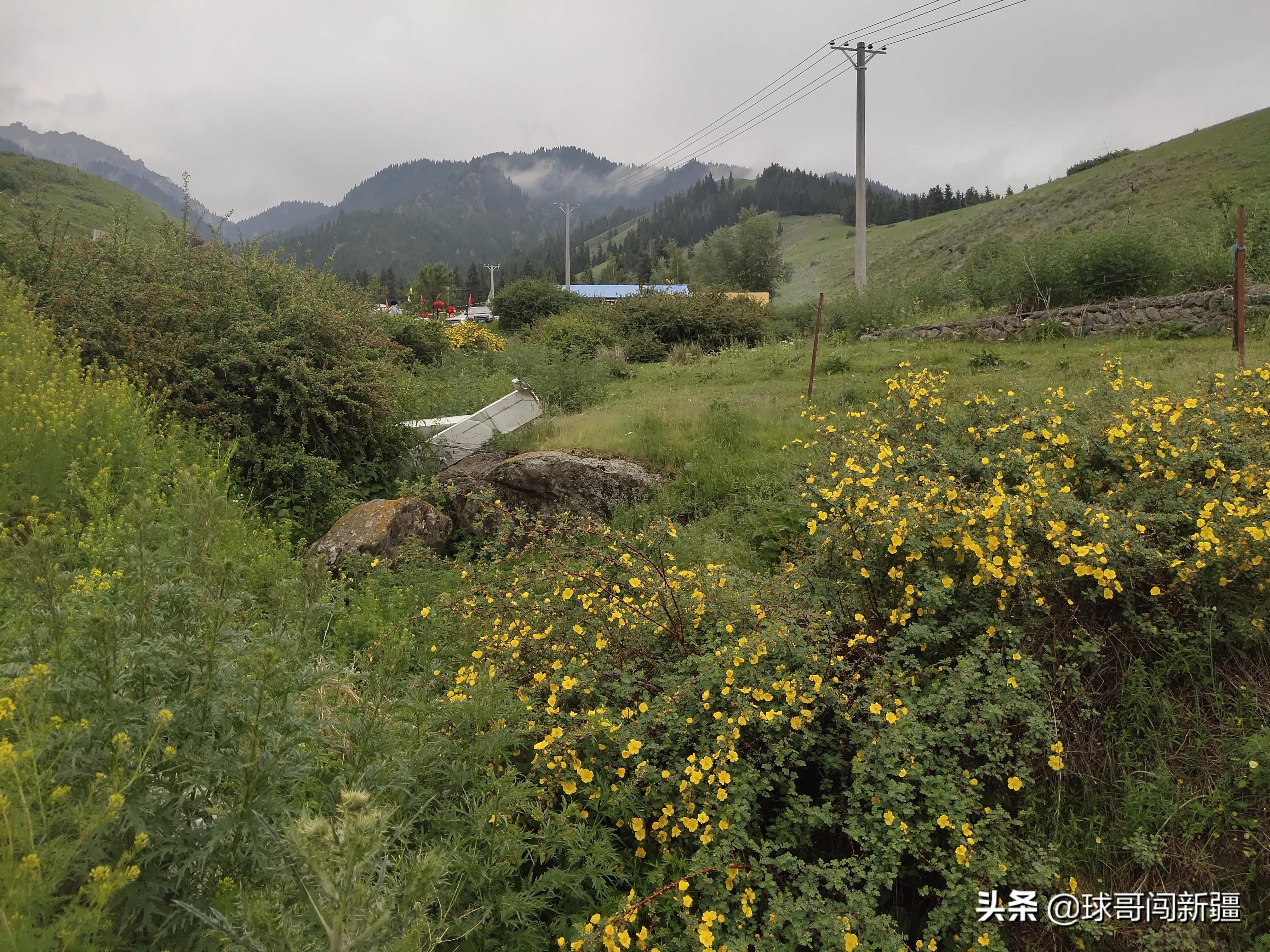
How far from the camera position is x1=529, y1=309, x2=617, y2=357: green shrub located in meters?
16.7

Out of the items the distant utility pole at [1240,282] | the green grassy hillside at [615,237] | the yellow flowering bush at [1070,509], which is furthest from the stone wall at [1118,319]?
the green grassy hillside at [615,237]

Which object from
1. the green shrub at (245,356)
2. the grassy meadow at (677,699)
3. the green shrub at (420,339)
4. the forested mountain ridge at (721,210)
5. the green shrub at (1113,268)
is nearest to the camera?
the grassy meadow at (677,699)

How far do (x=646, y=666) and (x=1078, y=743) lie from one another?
1.96 meters

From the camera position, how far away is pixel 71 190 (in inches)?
1641

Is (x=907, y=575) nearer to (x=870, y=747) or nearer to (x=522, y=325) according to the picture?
(x=870, y=747)

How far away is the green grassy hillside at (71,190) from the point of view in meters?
17.7

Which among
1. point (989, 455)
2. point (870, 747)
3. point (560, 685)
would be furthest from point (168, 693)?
point (989, 455)

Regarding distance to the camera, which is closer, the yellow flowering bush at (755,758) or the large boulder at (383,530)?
the yellow flowering bush at (755,758)

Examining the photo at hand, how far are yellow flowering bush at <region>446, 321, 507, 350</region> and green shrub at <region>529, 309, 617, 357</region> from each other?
108cm

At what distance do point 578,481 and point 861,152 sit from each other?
16030 mm

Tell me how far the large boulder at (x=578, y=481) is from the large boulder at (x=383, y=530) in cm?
92

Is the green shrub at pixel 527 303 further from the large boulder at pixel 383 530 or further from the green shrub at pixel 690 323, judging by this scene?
the large boulder at pixel 383 530

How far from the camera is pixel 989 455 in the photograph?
171 inches

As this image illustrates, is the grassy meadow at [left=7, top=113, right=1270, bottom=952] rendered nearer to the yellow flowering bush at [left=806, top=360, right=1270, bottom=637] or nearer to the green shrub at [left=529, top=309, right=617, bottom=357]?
the yellow flowering bush at [left=806, top=360, right=1270, bottom=637]
